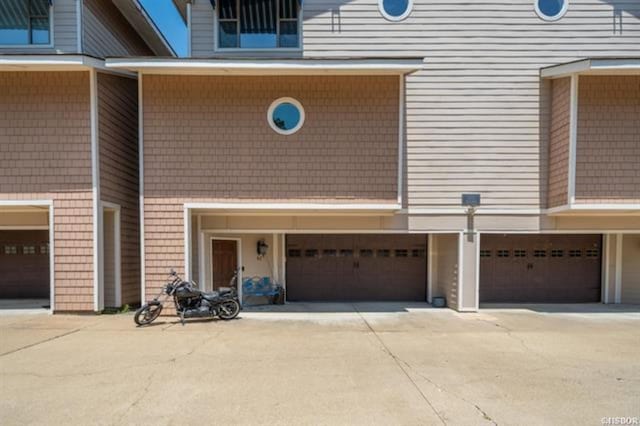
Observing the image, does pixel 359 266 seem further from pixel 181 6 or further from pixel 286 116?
pixel 181 6

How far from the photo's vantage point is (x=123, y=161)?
26.3ft

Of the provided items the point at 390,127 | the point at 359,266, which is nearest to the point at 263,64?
the point at 390,127

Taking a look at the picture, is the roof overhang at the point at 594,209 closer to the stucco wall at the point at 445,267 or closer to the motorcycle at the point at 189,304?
the stucco wall at the point at 445,267

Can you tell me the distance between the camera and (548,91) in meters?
7.83

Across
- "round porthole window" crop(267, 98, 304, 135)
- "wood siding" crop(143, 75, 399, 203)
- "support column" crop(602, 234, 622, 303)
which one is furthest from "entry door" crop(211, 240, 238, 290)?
"support column" crop(602, 234, 622, 303)

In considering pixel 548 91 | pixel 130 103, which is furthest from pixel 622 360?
pixel 130 103

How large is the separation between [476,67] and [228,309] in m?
7.69

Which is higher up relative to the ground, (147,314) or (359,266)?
(359,266)

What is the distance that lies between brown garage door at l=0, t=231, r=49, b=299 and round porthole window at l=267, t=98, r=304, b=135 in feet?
24.8

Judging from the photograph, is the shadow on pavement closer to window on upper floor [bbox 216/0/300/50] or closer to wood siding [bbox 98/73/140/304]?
window on upper floor [bbox 216/0/300/50]

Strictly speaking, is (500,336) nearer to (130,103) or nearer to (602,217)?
(602,217)

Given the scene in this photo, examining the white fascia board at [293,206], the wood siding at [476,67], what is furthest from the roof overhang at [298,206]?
the wood siding at [476,67]

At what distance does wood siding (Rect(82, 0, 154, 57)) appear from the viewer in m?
7.95

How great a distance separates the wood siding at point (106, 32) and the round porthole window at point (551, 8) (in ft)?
33.9
